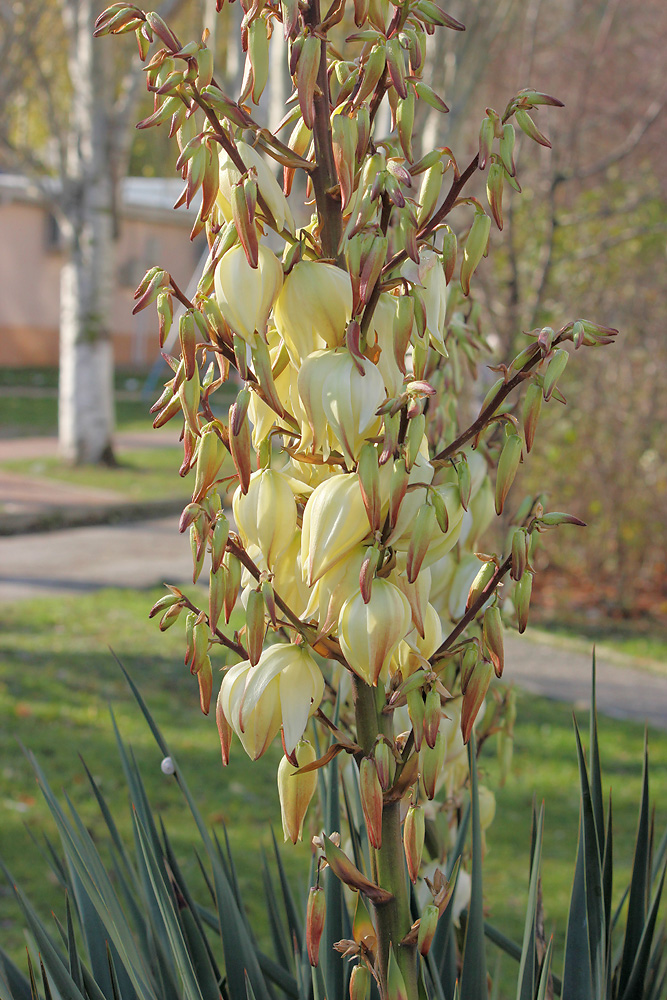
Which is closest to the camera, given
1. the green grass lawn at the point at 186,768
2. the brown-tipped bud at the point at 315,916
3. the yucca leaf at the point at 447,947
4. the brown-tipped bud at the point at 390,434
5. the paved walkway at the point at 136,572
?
the brown-tipped bud at the point at 390,434

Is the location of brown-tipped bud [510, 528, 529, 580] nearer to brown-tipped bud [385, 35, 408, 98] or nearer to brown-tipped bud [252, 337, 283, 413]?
brown-tipped bud [252, 337, 283, 413]

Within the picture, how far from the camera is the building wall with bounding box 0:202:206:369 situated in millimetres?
19391

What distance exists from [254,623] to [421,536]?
0.58 ft

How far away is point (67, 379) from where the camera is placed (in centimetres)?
1009

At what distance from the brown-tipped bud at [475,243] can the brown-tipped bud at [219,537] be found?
13.7 inches

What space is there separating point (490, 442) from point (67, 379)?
30.1 feet

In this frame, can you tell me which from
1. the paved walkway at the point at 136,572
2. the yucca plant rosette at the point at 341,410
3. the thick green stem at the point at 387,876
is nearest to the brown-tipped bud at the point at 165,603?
the yucca plant rosette at the point at 341,410

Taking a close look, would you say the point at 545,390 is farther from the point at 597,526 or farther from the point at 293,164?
the point at 597,526

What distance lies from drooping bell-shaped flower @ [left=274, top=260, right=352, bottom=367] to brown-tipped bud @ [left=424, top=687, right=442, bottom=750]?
14.1 inches

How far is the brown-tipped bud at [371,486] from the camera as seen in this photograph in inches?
35.1

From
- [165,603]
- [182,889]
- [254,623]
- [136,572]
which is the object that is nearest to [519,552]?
[254,623]

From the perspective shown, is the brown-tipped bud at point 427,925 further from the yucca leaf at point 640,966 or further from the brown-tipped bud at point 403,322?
the brown-tipped bud at point 403,322

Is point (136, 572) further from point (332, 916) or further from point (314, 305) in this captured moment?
point (314, 305)

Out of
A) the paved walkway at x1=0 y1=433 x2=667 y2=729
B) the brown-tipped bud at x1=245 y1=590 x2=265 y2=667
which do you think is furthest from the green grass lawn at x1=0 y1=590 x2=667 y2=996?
the brown-tipped bud at x1=245 y1=590 x2=265 y2=667
